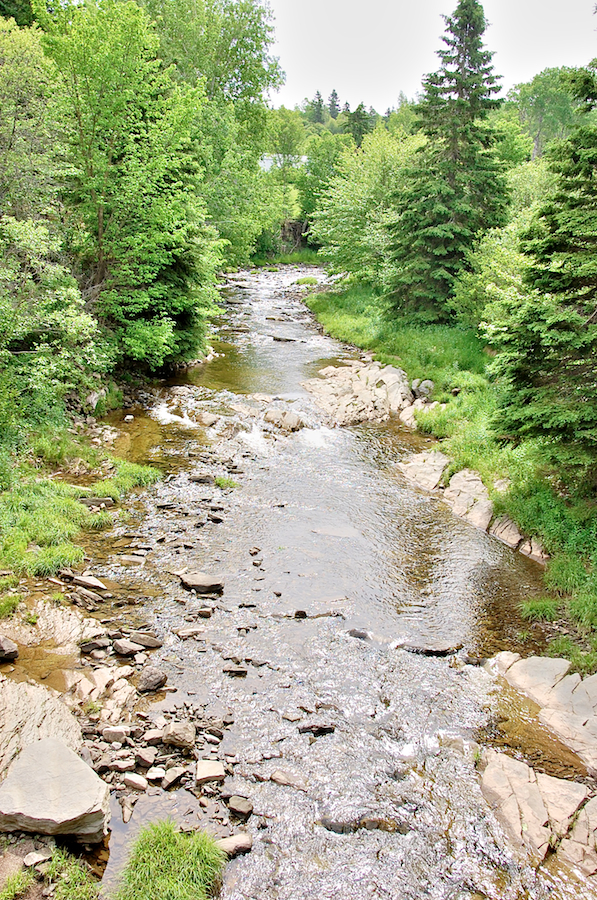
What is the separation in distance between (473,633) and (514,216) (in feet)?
66.4

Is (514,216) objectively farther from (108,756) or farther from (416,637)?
(108,756)

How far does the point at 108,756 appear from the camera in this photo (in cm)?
577

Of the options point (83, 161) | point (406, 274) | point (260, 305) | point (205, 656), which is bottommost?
point (205, 656)

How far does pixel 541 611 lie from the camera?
9219 mm

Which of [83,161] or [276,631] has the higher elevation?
[83,161]

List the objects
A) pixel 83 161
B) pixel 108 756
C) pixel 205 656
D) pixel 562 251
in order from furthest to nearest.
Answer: pixel 83 161 < pixel 562 251 < pixel 205 656 < pixel 108 756

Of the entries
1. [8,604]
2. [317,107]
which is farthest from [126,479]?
[317,107]

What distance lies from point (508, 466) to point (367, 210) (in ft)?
77.1

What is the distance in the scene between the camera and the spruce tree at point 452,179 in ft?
71.0

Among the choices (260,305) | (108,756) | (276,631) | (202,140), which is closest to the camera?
(108,756)

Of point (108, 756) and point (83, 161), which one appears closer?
point (108, 756)

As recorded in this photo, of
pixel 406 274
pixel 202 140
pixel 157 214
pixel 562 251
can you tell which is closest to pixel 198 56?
pixel 202 140

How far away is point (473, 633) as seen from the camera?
29.0ft

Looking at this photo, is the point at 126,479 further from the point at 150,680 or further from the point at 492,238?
the point at 492,238
